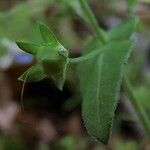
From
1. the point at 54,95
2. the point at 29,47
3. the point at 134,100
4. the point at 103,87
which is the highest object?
the point at 29,47

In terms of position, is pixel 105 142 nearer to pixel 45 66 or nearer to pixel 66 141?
pixel 45 66

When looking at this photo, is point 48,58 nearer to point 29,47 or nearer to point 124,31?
point 29,47

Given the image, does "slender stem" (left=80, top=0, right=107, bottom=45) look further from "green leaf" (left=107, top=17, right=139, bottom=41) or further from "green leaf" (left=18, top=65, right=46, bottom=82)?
"green leaf" (left=18, top=65, right=46, bottom=82)

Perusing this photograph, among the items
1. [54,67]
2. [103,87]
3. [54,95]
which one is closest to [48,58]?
[54,67]

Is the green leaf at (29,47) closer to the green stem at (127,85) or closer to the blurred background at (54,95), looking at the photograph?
the green stem at (127,85)

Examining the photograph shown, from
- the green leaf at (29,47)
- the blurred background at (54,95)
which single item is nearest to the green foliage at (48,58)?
the green leaf at (29,47)

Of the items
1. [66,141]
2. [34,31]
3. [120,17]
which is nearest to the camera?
[66,141]

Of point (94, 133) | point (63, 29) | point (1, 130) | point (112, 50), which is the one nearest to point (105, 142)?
point (94, 133)
